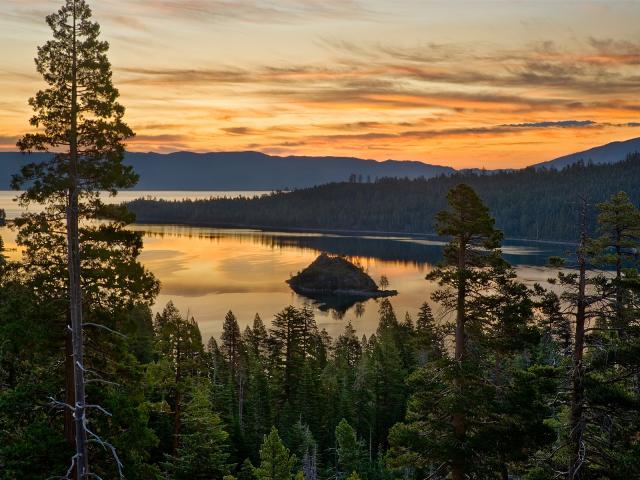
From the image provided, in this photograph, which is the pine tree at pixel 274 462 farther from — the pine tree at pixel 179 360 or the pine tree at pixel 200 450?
the pine tree at pixel 179 360

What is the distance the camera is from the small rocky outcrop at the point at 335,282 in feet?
481

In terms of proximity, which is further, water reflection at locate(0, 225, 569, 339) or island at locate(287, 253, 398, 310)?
island at locate(287, 253, 398, 310)

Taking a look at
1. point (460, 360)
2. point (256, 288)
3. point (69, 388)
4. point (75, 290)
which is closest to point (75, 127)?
point (75, 290)

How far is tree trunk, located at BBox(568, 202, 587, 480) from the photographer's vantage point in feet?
50.0

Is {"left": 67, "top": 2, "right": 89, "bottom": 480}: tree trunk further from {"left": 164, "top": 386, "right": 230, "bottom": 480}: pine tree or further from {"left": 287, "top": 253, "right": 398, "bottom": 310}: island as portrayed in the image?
{"left": 287, "top": 253, "right": 398, "bottom": 310}: island

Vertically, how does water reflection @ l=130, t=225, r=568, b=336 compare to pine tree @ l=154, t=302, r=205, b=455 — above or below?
below

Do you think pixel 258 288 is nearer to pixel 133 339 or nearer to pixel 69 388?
pixel 133 339

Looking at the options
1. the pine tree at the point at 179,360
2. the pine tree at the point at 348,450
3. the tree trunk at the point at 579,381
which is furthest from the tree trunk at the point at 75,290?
the pine tree at the point at 348,450

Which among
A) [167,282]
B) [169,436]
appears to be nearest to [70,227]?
[169,436]

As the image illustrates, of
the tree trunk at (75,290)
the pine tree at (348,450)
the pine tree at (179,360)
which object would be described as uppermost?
the tree trunk at (75,290)

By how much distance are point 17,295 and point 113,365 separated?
3.00 metres

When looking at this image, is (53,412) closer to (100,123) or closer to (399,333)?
(100,123)

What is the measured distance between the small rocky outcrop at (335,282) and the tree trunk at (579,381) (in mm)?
127235

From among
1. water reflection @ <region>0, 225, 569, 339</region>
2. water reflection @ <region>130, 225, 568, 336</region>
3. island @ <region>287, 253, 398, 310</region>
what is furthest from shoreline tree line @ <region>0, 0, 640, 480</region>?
island @ <region>287, 253, 398, 310</region>
